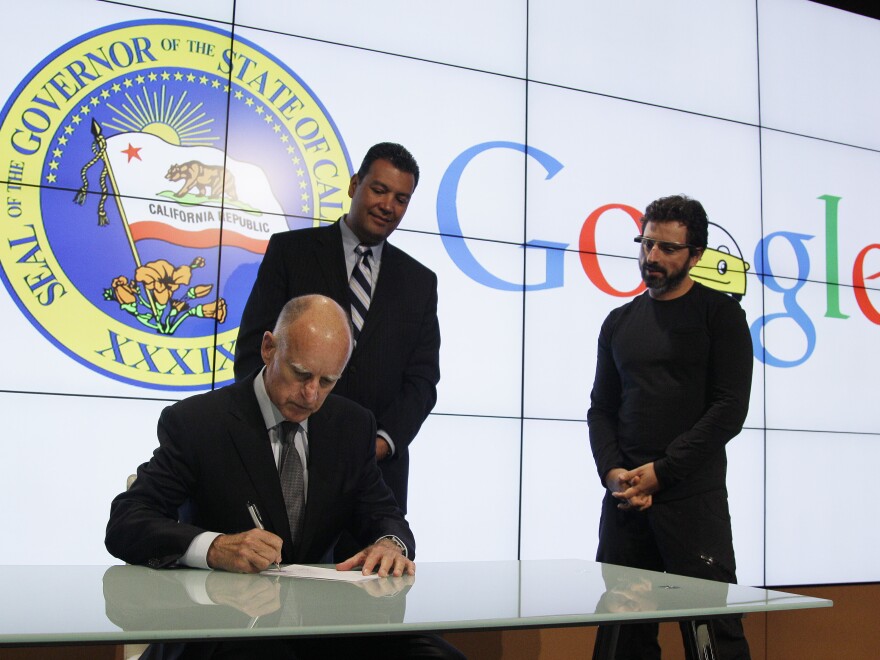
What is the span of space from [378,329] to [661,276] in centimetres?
81

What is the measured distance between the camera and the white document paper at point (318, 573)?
158 centimetres

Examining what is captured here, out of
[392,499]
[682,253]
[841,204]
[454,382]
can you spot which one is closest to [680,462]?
[682,253]

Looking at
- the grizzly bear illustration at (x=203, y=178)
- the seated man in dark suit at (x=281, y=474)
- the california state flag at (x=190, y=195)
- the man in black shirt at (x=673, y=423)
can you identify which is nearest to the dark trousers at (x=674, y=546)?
the man in black shirt at (x=673, y=423)

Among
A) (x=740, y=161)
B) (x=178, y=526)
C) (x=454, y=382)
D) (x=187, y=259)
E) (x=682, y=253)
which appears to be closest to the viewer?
(x=178, y=526)

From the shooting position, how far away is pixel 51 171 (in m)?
2.88

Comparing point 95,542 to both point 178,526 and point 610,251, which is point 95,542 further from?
point 610,251

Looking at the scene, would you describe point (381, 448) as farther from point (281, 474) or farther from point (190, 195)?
point (190, 195)

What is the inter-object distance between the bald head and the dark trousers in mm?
1076

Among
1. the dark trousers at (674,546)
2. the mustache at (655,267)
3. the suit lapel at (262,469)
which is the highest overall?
the mustache at (655,267)

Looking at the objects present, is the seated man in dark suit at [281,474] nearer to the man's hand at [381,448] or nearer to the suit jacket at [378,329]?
the man's hand at [381,448]

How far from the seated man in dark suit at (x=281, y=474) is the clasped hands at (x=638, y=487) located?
0.79m

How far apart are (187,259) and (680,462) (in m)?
1.69

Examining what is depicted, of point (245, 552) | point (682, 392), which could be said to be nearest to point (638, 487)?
point (682, 392)

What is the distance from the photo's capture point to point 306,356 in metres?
1.80
